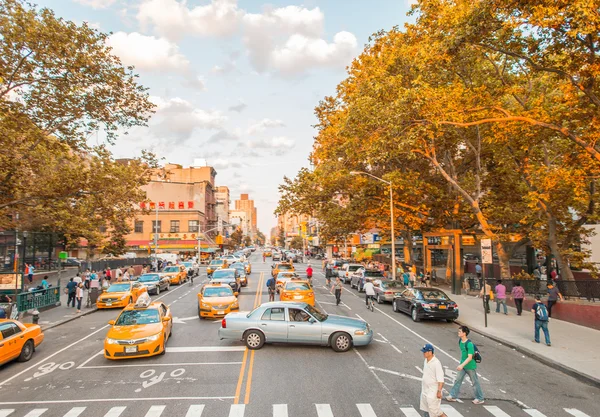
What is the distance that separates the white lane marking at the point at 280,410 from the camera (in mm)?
7699

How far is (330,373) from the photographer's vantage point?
33.9 ft

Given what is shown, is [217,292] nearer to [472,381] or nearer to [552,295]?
[472,381]

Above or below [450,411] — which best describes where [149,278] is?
above

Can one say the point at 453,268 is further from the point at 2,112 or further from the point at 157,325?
the point at 2,112

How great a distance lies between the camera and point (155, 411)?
7953mm

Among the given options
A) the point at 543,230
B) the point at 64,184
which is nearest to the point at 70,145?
the point at 64,184

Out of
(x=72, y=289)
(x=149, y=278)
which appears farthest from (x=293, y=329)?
(x=149, y=278)

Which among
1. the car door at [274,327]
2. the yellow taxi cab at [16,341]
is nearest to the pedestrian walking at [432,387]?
the car door at [274,327]

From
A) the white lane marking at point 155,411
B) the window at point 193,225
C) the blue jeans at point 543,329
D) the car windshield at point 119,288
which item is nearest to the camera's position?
the white lane marking at point 155,411

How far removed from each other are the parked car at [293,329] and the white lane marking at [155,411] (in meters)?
4.72

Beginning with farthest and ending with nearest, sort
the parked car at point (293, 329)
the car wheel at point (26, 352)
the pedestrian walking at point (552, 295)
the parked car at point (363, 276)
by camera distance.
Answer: the parked car at point (363, 276) < the pedestrian walking at point (552, 295) < the parked car at point (293, 329) < the car wheel at point (26, 352)

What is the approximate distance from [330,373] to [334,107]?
1231 inches

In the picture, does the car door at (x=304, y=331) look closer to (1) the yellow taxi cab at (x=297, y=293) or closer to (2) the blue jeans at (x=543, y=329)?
(1) the yellow taxi cab at (x=297, y=293)

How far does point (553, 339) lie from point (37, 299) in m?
23.4
